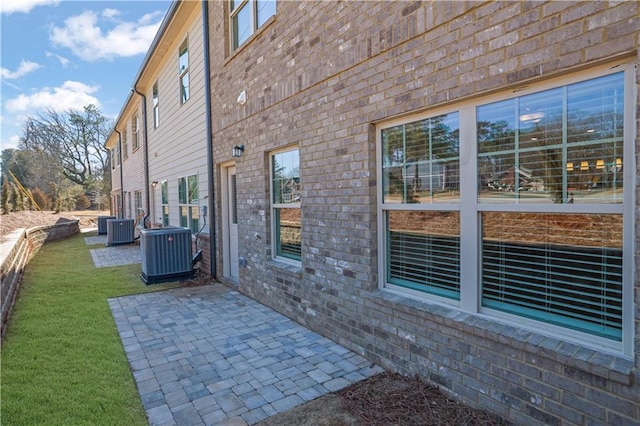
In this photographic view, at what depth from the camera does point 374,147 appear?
3535 millimetres

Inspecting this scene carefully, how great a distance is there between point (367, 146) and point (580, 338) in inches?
86.3

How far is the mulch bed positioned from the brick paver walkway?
0.75 ft

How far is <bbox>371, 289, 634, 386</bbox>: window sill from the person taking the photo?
1.97 m

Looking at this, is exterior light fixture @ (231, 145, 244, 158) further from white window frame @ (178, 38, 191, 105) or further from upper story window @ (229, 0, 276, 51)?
white window frame @ (178, 38, 191, 105)

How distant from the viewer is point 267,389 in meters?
3.08

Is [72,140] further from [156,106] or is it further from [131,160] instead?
[156,106]

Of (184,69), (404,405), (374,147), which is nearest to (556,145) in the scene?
(374,147)

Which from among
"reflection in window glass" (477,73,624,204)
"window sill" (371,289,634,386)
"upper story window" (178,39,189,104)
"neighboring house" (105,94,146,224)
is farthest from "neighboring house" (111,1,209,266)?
"reflection in window glass" (477,73,624,204)

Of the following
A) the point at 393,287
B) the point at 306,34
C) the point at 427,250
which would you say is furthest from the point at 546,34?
the point at 306,34

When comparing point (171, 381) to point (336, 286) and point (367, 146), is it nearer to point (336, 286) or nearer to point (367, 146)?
point (336, 286)

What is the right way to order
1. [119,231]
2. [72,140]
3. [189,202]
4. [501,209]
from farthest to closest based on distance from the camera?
[72,140]
[119,231]
[189,202]
[501,209]

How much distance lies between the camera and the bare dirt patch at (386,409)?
2578 millimetres

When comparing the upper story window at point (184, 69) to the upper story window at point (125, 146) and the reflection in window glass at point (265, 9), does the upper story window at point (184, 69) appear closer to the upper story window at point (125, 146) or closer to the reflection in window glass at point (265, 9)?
the reflection in window glass at point (265, 9)

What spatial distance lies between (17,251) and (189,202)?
11.5 ft
